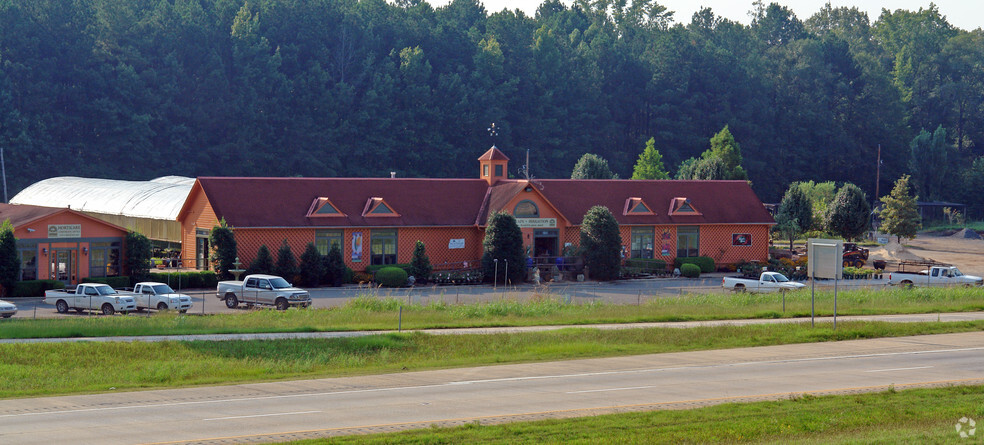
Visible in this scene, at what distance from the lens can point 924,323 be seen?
37094 mm

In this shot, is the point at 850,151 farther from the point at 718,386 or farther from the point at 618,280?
the point at 718,386

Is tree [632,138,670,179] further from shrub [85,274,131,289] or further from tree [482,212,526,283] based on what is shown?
shrub [85,274,131,289]

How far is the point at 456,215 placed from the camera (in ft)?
196

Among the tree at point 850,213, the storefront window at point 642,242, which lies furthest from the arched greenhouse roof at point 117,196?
the tree at point 850,213

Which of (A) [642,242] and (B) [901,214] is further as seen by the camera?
(B) [901,214]

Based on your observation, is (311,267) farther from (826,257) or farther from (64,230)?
(826,257)

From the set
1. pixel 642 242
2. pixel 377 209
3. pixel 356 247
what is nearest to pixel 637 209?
pixel 642 242

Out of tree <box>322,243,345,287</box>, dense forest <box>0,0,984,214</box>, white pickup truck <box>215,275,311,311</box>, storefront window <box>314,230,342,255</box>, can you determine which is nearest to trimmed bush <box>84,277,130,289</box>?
white pickup truck <box>215,275,311,311</box>

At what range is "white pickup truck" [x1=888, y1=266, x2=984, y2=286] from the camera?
5428 centimetres

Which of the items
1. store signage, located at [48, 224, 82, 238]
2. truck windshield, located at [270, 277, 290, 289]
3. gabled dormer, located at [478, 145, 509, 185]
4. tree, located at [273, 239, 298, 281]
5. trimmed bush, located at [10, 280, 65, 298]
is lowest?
trimmed bush, located at [10, 280, 65, 298]

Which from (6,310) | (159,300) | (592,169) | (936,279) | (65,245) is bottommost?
(6,310)

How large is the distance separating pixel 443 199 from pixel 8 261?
936 inches

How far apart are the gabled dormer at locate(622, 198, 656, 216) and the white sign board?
29724 mm

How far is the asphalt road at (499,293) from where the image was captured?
44594 millimetres
